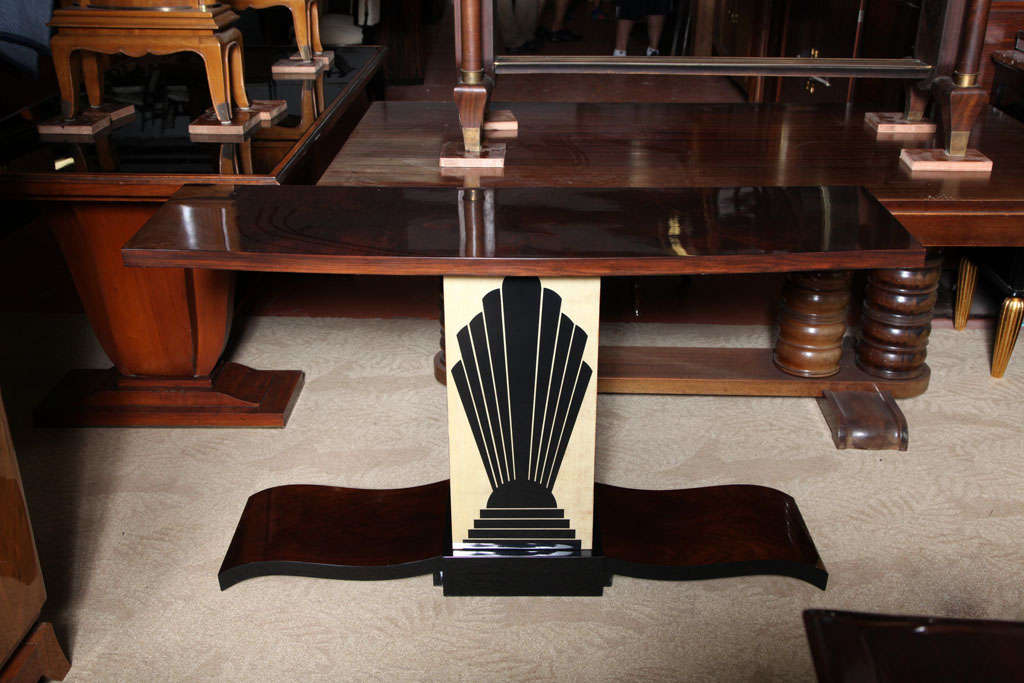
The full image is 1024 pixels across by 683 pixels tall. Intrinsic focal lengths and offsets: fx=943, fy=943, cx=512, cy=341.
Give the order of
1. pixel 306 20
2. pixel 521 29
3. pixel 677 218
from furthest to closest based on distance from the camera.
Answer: pixel 521 29 < pixel 306 20 < pixel 677 218

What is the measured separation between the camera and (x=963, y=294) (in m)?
2.66

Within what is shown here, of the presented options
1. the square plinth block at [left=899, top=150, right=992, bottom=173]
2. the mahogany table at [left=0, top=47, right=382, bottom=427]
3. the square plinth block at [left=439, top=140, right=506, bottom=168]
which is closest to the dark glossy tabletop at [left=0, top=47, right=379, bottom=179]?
the mahogany table at [left=0, top=47, right=382, bottom=427]

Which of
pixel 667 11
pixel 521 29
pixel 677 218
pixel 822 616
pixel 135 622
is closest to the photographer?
pixel 822 616

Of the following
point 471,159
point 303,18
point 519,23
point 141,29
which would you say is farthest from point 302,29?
point 471,159

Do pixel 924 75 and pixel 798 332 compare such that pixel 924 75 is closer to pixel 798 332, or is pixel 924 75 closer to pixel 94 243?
pixel 798 332

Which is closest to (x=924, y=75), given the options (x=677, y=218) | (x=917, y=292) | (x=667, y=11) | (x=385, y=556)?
(x=917, y=292)

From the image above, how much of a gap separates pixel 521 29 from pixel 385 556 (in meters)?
2.19

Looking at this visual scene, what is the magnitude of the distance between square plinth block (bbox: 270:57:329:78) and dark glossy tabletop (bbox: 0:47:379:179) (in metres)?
0.04

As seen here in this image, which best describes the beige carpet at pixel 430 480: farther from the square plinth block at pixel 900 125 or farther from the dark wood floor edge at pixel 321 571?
the square plinth block at pixel 900 125

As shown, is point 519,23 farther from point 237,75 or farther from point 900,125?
point 900,125

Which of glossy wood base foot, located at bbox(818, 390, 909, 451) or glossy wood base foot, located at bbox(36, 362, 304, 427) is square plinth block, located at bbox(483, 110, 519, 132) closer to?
glossy wood base foot, located at bbox(36, 362, 304, 427)

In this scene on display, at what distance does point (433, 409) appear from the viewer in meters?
2.32

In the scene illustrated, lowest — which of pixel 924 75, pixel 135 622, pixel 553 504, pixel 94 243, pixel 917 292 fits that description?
pixel 135 622

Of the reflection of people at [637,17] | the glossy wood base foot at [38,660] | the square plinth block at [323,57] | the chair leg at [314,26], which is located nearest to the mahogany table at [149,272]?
the square plinth block at [323,57]
